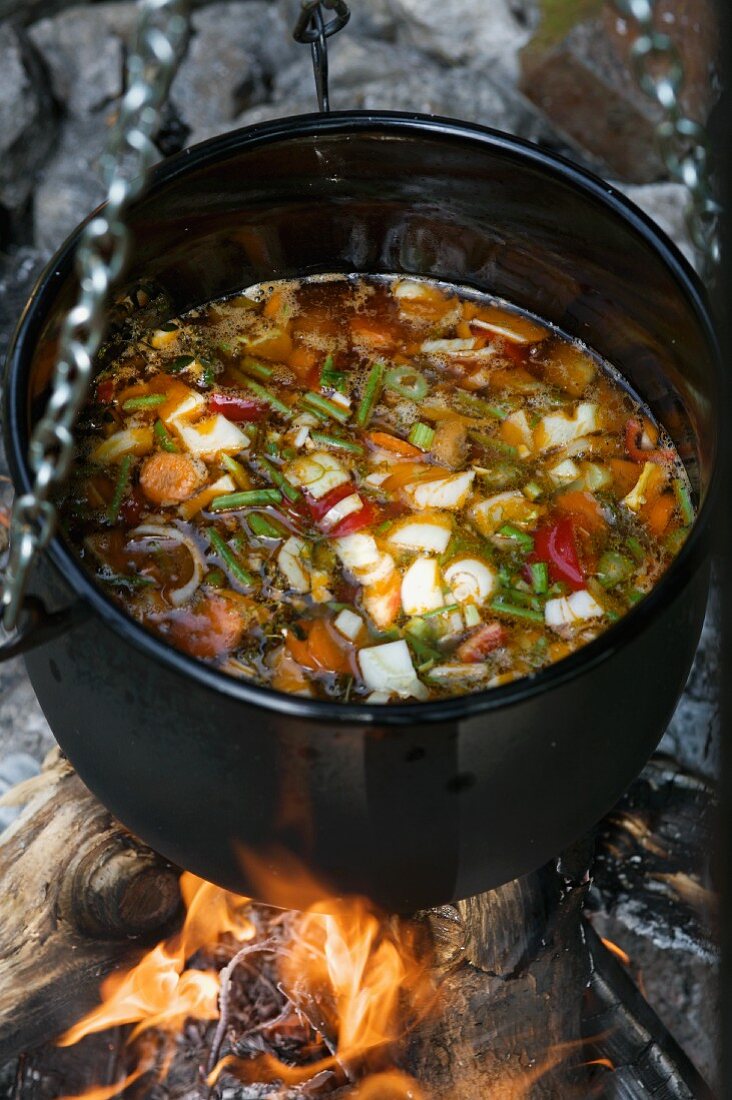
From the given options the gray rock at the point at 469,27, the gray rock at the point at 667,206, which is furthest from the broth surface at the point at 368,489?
the gray rock at the point at 469,27

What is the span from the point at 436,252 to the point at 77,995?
6.17 ft

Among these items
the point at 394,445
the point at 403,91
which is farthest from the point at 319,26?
the point at 403,91

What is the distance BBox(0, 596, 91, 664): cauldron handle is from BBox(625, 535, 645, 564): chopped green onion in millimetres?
1180

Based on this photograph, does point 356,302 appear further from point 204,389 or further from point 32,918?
point 32,918

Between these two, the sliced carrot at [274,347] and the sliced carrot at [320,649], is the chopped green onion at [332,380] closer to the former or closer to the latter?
the sliced carrot at [274,347]

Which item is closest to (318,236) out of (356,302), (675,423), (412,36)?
(356,302)

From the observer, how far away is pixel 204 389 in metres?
2.56

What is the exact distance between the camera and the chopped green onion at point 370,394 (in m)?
2.51

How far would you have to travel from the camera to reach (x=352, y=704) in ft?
4.99

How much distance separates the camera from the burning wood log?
2395mm

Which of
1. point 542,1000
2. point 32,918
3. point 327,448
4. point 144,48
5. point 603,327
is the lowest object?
point 542,1000

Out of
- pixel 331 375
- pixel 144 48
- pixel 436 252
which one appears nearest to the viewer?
pixel 144 48

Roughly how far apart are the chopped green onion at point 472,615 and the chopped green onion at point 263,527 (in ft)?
1.35

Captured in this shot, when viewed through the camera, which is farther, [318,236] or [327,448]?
[318,236]
